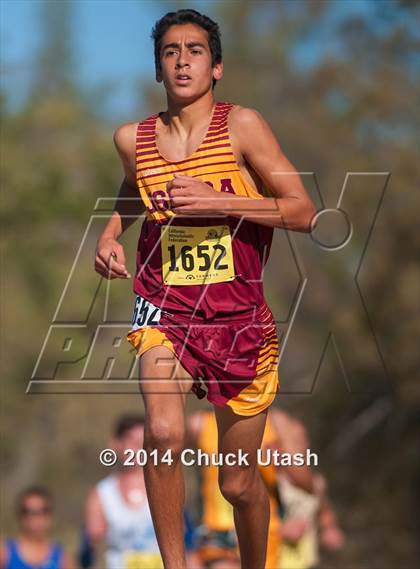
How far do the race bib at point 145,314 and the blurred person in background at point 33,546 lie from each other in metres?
4.84

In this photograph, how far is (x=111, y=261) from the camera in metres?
5.64

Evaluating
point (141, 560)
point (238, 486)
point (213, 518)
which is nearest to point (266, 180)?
point (238, 486)

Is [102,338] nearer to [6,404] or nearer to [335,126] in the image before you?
[6,404]

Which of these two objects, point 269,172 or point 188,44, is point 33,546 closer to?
point 269,172

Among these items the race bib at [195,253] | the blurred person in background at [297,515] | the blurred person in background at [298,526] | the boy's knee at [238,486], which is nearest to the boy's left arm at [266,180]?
the race bib at [195,253]

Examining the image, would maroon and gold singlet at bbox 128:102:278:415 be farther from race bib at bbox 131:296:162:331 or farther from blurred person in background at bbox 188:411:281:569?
blurred person in background at bbox 188:411:281:569

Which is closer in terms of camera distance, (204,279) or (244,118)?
(244,118)

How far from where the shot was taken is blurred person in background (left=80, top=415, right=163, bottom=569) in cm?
920

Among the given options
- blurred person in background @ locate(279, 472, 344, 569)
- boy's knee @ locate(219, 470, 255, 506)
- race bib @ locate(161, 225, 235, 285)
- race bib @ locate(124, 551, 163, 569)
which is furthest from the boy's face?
blurred person in background @ locate(279, 472, 344, 569)

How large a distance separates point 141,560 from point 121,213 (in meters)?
3.83

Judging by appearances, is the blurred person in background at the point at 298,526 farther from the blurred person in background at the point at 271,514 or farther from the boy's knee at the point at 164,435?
the boy's knee at the point at 164,435

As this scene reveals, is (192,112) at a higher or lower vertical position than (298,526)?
higher

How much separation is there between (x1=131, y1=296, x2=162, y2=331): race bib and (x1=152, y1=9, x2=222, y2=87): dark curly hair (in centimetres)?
110

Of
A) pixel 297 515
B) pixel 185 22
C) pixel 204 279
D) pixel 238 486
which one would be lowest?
pixel 297 515
